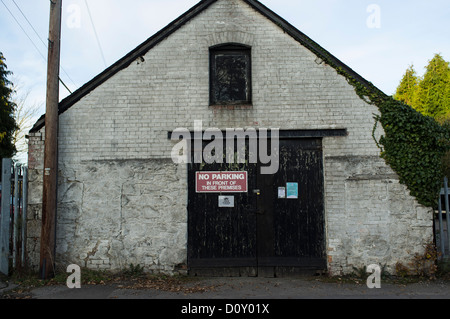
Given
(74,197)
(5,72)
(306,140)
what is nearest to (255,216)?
(306,140)

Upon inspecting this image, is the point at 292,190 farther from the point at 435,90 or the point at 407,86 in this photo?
the point at 407,86

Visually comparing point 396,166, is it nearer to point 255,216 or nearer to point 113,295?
point 255,216

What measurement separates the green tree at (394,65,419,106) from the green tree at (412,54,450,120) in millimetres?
2010

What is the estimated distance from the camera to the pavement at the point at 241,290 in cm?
540

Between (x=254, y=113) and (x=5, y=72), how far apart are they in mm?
17763

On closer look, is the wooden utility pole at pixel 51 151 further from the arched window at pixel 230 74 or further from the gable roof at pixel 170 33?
the arched window at pixel 230 74

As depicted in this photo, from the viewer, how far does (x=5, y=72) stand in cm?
1850

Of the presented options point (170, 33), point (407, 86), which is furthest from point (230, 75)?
point (407, 86)

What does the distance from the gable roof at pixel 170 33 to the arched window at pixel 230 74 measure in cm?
83

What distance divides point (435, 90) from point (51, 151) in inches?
919

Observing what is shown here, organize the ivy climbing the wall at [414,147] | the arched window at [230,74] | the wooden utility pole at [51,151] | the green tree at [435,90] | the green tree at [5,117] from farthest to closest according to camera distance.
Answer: the green tree at [435,90]
the green tree at [5,117]
the arched window at [230,74]
the ivy climbing the wall at [414,147]
the wooden utility pole at [51,151]

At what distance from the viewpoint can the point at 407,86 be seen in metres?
25.3

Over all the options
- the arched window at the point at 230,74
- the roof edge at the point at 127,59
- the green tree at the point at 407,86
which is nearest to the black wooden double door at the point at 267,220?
the arched window at the point at 230,74

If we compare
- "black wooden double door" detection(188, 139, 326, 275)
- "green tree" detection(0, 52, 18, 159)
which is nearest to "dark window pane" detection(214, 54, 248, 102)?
"black wooden double door" detection(188, 139, 326, 275)
